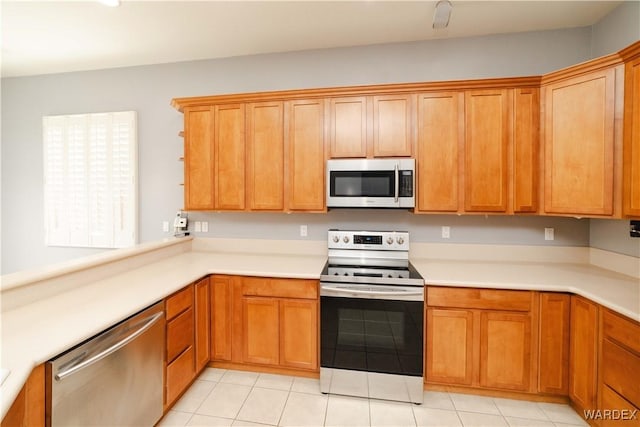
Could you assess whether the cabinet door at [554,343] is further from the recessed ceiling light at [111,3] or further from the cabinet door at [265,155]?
the recessed ceiling light at [111,3]

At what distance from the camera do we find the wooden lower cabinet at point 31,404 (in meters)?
1.05

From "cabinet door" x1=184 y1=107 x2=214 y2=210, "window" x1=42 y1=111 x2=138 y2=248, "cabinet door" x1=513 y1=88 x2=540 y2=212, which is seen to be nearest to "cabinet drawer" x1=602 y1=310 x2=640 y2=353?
"cabinet door" x1=513 y1=88 x2=540 y2=212

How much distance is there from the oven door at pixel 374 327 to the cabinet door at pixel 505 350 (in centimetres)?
46

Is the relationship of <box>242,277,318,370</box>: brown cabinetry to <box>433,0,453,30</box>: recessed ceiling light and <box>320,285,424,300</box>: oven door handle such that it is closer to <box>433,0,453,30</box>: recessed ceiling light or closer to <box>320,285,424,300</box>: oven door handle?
<box>320,285,424,300</box>: oven door handle

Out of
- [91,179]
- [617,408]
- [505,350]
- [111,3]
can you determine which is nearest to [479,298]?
[505,350]

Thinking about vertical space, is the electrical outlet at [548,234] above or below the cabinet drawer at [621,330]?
above

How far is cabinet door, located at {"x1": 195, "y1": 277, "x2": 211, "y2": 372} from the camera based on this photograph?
7.43 feet

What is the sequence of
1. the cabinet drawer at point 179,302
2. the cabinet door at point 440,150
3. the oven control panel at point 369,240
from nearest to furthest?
the cabinet drawer at point 179,302
the cabinet door at point 440,150
the oven control panel at point 369,240

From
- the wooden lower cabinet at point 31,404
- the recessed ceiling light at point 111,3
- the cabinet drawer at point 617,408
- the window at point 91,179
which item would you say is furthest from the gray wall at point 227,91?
the wooden lower cabinet at point 31,404

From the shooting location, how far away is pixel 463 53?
2730mm

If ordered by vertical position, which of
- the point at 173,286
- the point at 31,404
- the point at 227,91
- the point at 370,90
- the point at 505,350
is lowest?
the point at 505,350

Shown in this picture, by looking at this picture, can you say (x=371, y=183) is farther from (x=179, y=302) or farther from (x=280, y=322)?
(x=179, y=302)

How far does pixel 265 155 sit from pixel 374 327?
5.59ft

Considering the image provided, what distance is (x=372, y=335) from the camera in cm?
213
